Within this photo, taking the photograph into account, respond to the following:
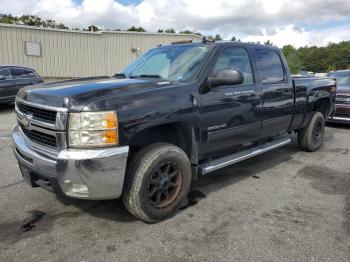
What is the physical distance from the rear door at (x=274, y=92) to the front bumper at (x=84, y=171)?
8.23ft

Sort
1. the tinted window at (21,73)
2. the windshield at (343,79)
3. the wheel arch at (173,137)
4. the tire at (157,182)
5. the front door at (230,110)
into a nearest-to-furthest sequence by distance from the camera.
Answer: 1. the tire at (157,182)
2. the wheel arch at (173,137)
3. the front door at (230,110)
4. the windshield at (343,79)
5. the tinted window at (21,73)

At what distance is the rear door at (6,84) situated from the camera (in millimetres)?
11274

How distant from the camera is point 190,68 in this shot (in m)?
3.88

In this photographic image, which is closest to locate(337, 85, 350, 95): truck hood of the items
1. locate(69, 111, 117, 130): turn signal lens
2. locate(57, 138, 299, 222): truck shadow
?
locate(57, 138, 299, 222): truck shadow

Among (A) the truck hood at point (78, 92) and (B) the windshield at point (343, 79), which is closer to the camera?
(A) the truck hood at point (78, 92)

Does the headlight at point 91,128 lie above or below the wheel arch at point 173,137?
above

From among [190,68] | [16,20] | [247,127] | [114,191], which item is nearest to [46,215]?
[114,191]

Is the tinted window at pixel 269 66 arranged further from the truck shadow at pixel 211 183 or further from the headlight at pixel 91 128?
the headlight at pixel 91 128

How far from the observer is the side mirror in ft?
12.1

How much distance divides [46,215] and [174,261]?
63.3 inches

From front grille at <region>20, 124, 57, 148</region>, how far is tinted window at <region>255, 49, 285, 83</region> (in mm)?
2954

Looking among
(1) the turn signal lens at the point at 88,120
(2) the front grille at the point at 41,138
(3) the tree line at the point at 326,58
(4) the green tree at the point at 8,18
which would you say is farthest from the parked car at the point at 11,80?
(3) the tree line at the point at 326,58

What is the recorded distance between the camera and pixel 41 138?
318 centimetres

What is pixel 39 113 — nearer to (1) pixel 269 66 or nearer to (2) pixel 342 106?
(1) pixel 269 66
